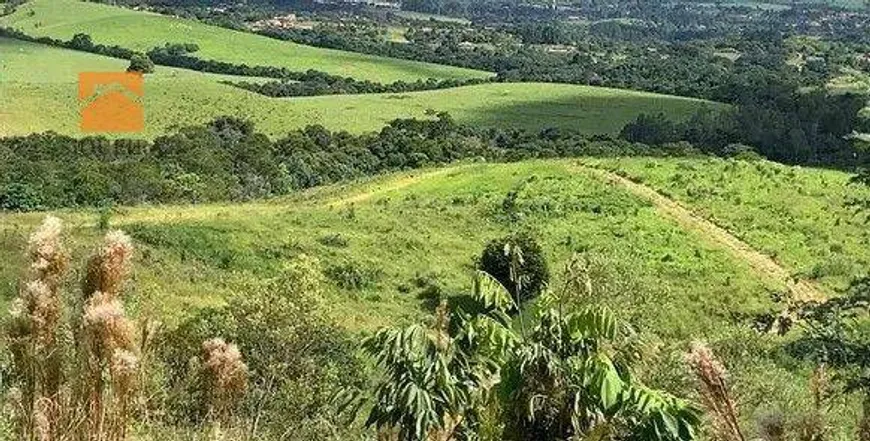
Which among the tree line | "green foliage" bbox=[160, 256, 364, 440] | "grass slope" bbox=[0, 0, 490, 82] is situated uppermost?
"green foliage" bbox=[160, 256, 364, 440]

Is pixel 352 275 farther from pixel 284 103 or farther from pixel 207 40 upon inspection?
pixel 207 40

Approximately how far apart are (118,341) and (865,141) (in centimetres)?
639

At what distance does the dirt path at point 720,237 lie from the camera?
103ft

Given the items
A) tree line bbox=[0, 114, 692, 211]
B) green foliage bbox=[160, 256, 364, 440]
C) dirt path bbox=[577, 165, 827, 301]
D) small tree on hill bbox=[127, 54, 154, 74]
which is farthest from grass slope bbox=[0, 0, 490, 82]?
green foliage bbox=[160, 256, 364, 440]

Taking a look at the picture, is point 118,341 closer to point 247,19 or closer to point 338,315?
point 338,315

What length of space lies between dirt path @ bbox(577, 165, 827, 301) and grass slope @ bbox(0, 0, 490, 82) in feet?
235

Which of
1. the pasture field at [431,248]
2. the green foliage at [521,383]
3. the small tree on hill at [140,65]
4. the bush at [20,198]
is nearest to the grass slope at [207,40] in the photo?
the small tree on hill at [140,65]

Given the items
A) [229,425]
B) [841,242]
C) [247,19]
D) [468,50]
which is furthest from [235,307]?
[247,19]

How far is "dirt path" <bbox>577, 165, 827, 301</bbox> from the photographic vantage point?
103 feet

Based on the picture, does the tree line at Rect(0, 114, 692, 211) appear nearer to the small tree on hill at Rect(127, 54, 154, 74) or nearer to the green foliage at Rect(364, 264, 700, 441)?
the small tree on hill at Rect(127, 54, 154, 74)

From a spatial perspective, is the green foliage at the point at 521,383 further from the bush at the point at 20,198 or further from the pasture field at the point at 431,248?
the bush at the point at 20,198

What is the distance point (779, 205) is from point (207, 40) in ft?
308

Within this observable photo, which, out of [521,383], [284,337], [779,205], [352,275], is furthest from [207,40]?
[521,383]

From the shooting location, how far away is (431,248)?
34.3m
